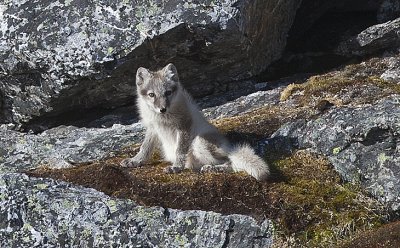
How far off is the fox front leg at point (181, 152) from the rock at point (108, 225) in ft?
5.05

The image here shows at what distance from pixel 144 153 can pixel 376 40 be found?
488 centimetres

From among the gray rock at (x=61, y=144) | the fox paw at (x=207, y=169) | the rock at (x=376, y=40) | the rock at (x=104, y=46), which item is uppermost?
the rock at (x=104, y=46)

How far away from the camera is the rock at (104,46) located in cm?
1198

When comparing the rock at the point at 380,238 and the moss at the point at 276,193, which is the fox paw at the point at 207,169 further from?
the rock at the point at 380,238

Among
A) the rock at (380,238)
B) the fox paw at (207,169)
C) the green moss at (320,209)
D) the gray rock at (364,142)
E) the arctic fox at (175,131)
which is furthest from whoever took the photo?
the arctic fox at (175,131)

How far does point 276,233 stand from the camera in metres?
8.60

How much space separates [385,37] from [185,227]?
6.36 metres

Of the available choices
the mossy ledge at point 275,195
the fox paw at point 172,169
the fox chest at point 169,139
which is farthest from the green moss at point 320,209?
the fox chest at point 169,139

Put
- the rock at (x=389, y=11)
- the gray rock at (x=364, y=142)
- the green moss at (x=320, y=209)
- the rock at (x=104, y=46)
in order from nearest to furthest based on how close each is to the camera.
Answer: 1. the green moss at (x=320, y=209)
2. the gray rock at (x=364, y=142)
3. the rock at (x=104, y=46)
4. the rock at (x=389, y=11)

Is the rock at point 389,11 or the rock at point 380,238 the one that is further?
the rock at point 389,11

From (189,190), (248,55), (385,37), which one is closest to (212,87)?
(248,55)

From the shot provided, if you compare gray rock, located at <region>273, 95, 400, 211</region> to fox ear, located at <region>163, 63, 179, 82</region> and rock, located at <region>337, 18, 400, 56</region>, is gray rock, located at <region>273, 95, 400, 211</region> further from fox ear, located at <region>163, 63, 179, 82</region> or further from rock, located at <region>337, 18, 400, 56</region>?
rock, located at <region>337, 18, 400, 56</region>

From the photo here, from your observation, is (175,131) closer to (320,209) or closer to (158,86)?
(158,86)

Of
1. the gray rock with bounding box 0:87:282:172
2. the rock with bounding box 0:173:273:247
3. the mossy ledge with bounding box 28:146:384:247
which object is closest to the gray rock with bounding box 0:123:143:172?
the gray rock with bounding box 0:87:282:172
